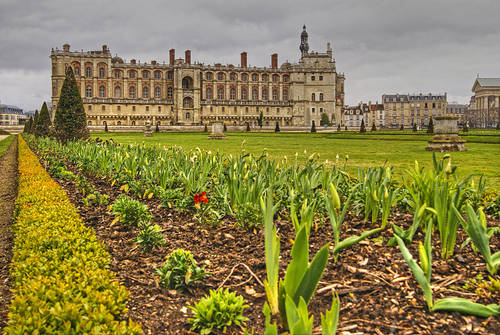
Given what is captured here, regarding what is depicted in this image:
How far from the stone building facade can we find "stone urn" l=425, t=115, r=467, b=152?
50552mm

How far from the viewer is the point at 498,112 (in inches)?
2859

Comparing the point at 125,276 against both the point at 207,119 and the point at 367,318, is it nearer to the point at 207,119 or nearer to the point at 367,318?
the point at 367,318

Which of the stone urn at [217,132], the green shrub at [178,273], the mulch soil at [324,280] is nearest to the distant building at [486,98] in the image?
the stone urn at [217,132]

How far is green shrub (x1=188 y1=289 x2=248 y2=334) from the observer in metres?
2.21

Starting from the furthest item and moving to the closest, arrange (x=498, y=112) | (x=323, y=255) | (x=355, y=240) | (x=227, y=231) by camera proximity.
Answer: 1. (x=498, y=112)
2. (x=227, y=231)
3. (x=355, y=240)
4. (x=323, y=255)

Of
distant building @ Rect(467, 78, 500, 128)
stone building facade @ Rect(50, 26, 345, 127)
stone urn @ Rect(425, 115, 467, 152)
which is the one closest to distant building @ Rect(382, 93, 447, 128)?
distant building @ Rect(467, 78, 500, 128)

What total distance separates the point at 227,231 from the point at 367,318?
Answer: 1.86 meters

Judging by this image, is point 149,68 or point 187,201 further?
point 149,68

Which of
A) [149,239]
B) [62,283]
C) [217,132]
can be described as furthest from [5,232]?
[217,132]

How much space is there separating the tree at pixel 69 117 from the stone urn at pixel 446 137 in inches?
487

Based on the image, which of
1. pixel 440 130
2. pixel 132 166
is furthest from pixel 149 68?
pixel 132 166

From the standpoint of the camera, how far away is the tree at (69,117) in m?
14.7

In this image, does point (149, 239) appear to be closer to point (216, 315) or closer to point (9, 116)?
point (216, 315)

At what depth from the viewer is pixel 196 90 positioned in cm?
6184
